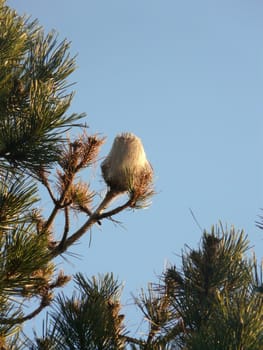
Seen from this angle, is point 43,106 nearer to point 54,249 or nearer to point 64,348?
point 54,249

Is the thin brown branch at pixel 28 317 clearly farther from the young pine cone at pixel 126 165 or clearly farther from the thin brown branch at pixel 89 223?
the young pine cone at pixel 126 165

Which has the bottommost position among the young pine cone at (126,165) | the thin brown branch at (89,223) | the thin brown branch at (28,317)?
the thin brown branch at (28,317)

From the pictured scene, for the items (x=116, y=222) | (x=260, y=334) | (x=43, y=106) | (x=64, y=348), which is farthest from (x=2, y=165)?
(x=260, y=334)

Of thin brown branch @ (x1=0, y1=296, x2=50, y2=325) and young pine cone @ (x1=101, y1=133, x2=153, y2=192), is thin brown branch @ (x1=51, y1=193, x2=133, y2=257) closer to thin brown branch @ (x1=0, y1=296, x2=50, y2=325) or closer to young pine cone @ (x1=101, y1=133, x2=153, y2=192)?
young pine cone @ (x1=101, y1=133, x2=153, y2=192)

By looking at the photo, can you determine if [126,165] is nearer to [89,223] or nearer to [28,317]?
[89,223]

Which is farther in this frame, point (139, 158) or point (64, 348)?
point (139, 158)

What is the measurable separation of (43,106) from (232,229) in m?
0.82

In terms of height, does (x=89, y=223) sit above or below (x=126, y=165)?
below

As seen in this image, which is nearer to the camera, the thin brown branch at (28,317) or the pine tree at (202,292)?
the pine tree at (202,292)

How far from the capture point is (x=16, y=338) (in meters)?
3.14

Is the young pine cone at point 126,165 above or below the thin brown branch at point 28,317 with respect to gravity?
above

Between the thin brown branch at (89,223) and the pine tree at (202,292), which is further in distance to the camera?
the thin brown branch at (89,223)

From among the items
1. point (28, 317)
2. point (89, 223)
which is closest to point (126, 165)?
point (89, 223)

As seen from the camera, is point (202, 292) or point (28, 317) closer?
point (202, 292)
